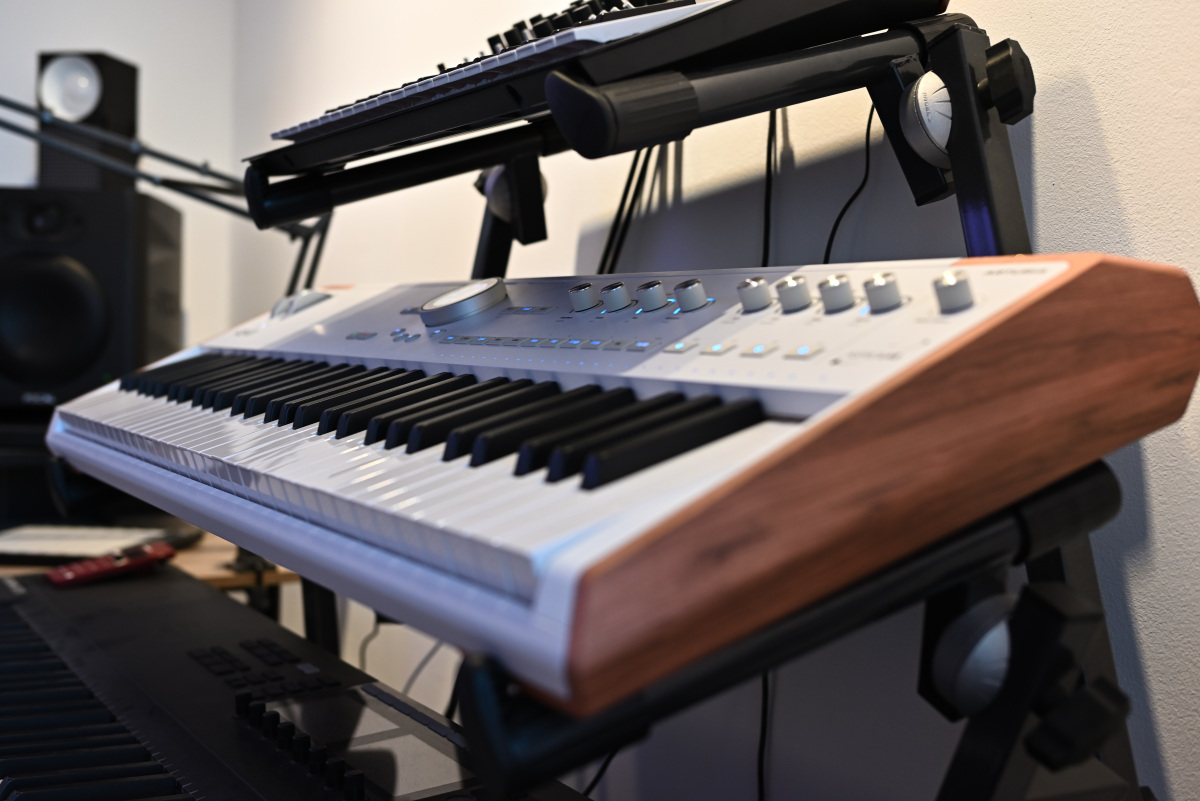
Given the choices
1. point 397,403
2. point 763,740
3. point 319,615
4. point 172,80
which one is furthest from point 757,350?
point 172,80

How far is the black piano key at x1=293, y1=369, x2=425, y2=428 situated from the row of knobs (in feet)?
0.50

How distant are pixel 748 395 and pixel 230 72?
8.28ft

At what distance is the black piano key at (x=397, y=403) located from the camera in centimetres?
62

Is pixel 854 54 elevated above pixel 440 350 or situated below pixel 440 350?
above

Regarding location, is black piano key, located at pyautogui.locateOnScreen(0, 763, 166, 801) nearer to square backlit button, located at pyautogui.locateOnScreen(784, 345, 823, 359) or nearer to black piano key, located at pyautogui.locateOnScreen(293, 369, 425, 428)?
black piano key, located at pyautogui.locateOnScreen(293, 369, 425, 428)

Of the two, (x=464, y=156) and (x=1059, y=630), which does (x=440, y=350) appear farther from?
(x=1059, y=630)

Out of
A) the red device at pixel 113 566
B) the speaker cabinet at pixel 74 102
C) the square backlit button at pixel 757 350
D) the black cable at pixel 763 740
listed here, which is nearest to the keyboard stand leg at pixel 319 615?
the red device at pixel 113 566

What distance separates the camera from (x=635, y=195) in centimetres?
119

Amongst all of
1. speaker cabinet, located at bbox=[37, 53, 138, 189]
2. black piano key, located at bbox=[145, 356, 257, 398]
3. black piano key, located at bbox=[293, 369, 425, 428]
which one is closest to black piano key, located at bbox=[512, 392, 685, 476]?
black piano key, located at bbox=[293, 369, 425, 428]

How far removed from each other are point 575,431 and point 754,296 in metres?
0.16

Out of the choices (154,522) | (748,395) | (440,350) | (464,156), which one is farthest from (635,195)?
(154,522)

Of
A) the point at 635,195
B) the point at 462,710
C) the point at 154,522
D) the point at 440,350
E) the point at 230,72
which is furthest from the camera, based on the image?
the point at 230,72

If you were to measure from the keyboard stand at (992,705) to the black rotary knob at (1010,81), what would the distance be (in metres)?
0.26

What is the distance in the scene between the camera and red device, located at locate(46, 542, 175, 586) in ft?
4.02
